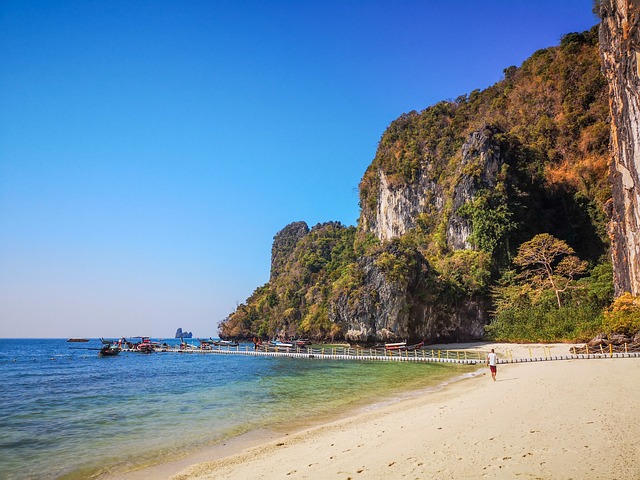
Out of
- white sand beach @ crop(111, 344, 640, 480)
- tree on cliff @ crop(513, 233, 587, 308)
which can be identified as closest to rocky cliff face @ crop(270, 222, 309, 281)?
tree on cliff @ crop(513, 233, 587, 308)

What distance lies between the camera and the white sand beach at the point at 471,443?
5.99m

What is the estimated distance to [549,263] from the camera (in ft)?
141

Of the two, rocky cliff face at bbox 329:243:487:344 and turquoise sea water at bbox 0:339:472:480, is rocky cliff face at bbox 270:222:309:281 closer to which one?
rocky cliff face at bbox 329:243:487:344

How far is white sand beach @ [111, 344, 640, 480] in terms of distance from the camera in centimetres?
599

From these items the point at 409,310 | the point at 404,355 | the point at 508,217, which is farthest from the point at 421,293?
the point at 508,217

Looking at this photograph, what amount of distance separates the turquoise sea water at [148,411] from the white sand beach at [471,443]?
2009mm

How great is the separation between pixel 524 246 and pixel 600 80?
27204 millimetres

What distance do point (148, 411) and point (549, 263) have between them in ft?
137

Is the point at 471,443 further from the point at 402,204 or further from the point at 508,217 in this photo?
the point at 402,204

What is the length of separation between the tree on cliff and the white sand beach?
102 ft

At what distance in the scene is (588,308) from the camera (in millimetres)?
35156

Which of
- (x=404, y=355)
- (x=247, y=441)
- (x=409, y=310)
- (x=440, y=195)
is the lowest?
(x=404, y=355)

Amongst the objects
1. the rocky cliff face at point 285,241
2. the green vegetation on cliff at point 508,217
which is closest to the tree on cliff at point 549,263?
the green vegetation on cliff at point 508,217

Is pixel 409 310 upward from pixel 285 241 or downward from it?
downward
